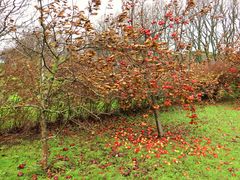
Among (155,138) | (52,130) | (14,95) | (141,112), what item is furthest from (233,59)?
(14,95)

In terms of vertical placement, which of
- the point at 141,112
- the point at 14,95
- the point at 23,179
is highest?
the point at 14,95

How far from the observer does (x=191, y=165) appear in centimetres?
448

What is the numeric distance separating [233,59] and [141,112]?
6.72 metres

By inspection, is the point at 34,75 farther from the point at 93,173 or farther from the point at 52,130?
the point at 93,173

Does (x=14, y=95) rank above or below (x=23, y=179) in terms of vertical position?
above

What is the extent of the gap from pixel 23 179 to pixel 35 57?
11.5ft

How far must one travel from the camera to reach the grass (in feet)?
13.9

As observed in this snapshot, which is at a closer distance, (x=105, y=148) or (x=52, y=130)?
(x=105, y=148)

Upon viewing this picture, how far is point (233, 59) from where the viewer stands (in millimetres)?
12125

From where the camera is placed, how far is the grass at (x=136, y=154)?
4223mm

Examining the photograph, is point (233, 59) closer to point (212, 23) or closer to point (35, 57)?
point (35, 57)

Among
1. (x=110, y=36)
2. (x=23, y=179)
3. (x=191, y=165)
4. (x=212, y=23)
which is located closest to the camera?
(x=110, y=36)

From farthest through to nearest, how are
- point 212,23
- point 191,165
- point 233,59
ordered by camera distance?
point 212,23, point 233,59, point 191,165

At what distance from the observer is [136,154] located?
16.5 ft
